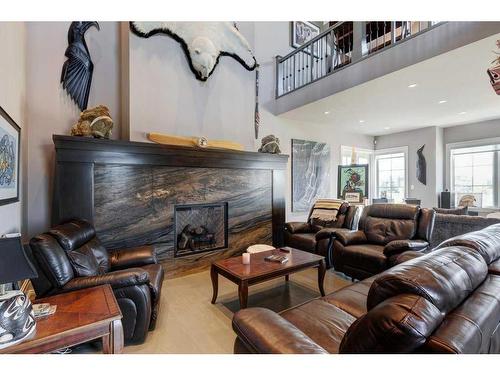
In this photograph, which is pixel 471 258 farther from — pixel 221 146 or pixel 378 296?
pixel 221 146

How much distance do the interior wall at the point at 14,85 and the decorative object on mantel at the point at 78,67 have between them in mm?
433

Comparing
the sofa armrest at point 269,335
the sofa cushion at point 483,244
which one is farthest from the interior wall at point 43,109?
the sofa cushion at point 483,244

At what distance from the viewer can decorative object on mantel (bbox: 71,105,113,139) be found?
9.36 ft

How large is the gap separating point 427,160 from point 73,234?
7.49 meters

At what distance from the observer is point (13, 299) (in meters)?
1.20

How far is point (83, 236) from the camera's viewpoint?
2346 mm

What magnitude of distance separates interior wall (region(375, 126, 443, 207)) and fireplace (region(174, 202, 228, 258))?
17.9 ft

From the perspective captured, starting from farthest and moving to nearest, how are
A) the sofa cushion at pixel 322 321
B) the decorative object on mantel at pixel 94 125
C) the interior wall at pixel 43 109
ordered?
1. the interior wall at pixel 43 109
2. the decorative object on mantel at pixel 94 125
3. the sofa cushion at pixel 322 321

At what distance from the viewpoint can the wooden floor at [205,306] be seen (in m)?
1.94

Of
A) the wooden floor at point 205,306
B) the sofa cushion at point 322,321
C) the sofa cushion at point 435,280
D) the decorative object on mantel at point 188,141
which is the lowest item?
the wooden floor at point 205,306

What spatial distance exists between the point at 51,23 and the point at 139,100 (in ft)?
4.53

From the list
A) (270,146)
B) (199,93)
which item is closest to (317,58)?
(270,146)

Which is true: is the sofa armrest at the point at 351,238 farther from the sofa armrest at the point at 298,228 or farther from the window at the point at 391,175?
the window at the point at 391,175

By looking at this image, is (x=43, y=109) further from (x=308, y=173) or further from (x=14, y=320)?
(x=308, y=173)
